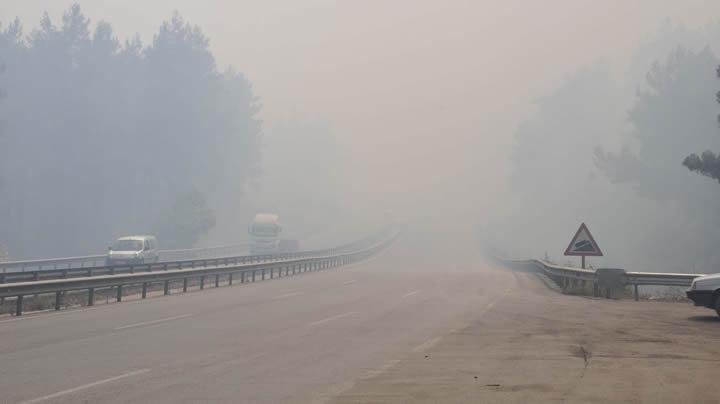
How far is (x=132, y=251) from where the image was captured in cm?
4062

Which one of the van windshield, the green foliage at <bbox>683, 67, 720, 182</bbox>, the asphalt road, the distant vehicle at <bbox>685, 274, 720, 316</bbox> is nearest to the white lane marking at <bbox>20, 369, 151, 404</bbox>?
the asphalt road

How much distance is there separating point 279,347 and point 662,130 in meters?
57.0

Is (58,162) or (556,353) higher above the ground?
(58,162)

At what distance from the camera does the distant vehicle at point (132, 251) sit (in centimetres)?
3941

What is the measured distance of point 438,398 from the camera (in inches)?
312

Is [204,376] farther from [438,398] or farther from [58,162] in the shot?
[58,162]

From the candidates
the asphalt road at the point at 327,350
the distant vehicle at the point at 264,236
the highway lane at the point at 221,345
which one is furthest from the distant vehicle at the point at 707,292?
the distant vehicle at the point at 264,236

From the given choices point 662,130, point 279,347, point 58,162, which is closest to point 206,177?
point 58,162

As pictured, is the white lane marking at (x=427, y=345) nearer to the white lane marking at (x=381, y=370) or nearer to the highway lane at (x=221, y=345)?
the highway lane at (x=221, y=345)

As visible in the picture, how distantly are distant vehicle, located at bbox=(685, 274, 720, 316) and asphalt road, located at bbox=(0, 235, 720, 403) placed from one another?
2.28 ft

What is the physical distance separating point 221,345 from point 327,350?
1.80 meters

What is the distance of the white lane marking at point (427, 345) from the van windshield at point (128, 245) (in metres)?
30.8

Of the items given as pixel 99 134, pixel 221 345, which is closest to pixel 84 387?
pixel 221 345

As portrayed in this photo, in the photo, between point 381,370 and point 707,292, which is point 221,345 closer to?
point 381,370
